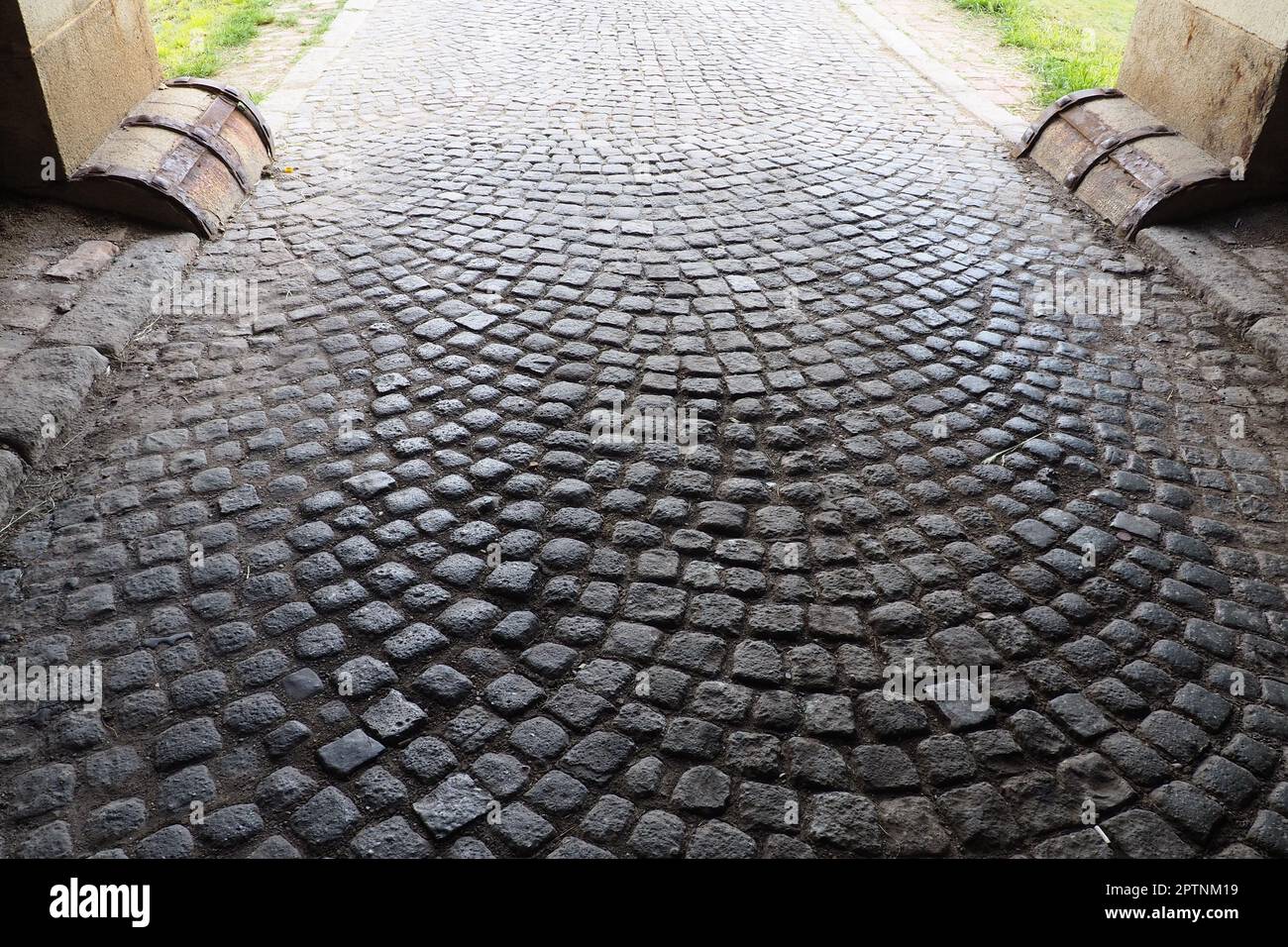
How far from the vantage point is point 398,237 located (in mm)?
5777

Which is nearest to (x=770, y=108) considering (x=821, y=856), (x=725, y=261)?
(x=725, y=261)

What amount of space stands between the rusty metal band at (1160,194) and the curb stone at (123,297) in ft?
18.6

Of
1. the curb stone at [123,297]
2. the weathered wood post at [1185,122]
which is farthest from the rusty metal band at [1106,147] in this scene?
the curb stone at [123,297]

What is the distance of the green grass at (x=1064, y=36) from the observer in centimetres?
854

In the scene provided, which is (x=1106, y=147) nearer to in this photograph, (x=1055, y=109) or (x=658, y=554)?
(x=1055, y=109)

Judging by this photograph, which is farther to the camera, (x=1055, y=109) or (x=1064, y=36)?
(x=1064, y=36)

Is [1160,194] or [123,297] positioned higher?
[1160,194]

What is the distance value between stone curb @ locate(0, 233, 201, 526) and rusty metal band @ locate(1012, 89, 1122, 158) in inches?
230

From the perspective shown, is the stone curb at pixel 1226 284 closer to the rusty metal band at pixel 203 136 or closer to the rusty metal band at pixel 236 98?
the rusty metal band at pixel 203 136

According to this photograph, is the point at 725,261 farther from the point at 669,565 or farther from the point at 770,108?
the point at 770,108

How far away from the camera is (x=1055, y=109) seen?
7105 mm

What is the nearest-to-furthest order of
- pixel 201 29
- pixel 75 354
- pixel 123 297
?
pixel 75 354 < pixel 123 297 < pixel 201 29

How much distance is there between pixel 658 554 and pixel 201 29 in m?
8.74

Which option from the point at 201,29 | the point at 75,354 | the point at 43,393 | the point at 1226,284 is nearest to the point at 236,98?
the point at 75,354
